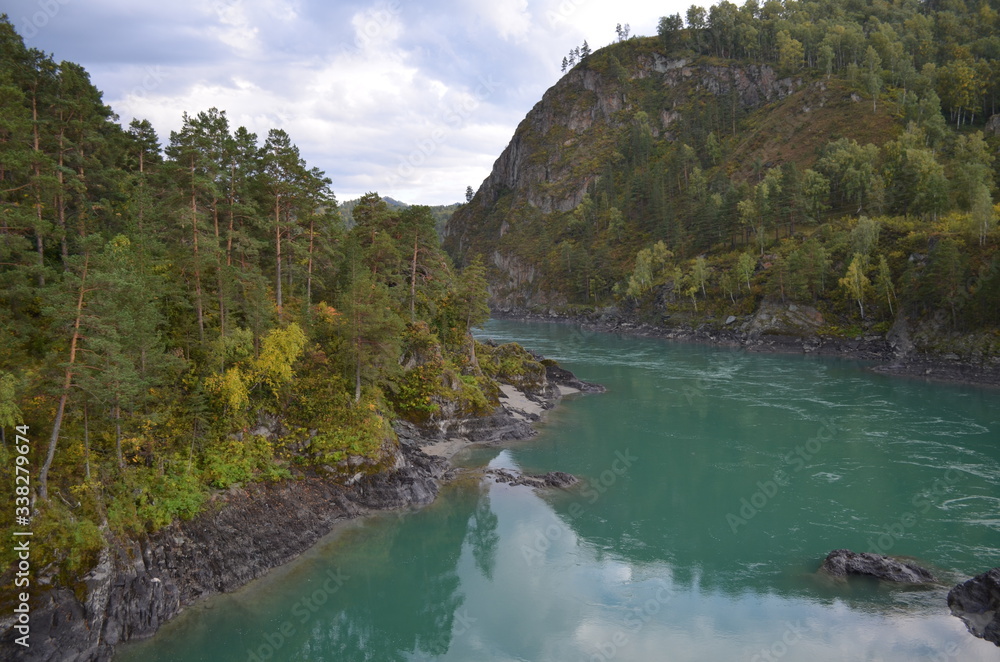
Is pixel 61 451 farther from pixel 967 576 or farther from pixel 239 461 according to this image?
pixel 967 576

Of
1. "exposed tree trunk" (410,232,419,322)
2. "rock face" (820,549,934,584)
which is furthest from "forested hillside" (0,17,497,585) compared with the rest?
"rock face" (820,549,934,584)

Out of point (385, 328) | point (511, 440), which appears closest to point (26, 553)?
point (385, 328)

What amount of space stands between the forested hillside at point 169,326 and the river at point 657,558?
555 cm

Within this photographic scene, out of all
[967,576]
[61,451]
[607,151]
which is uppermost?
[607,151]

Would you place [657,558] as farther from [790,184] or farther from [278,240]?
[790,184]

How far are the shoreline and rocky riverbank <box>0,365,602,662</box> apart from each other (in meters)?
61.3

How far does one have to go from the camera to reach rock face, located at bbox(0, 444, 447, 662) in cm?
1820

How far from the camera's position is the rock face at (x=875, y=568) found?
24297 mm

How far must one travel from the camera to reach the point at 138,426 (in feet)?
80.3

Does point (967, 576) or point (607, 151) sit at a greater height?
point (607, 151)

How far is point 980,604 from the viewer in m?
21.8

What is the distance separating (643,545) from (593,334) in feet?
291

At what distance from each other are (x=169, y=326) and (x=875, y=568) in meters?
36.7

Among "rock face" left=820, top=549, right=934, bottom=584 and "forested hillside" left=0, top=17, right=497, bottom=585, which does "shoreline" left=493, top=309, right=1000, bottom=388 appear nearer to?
"rock face" left=820, top=549, right=934, bottom=584
